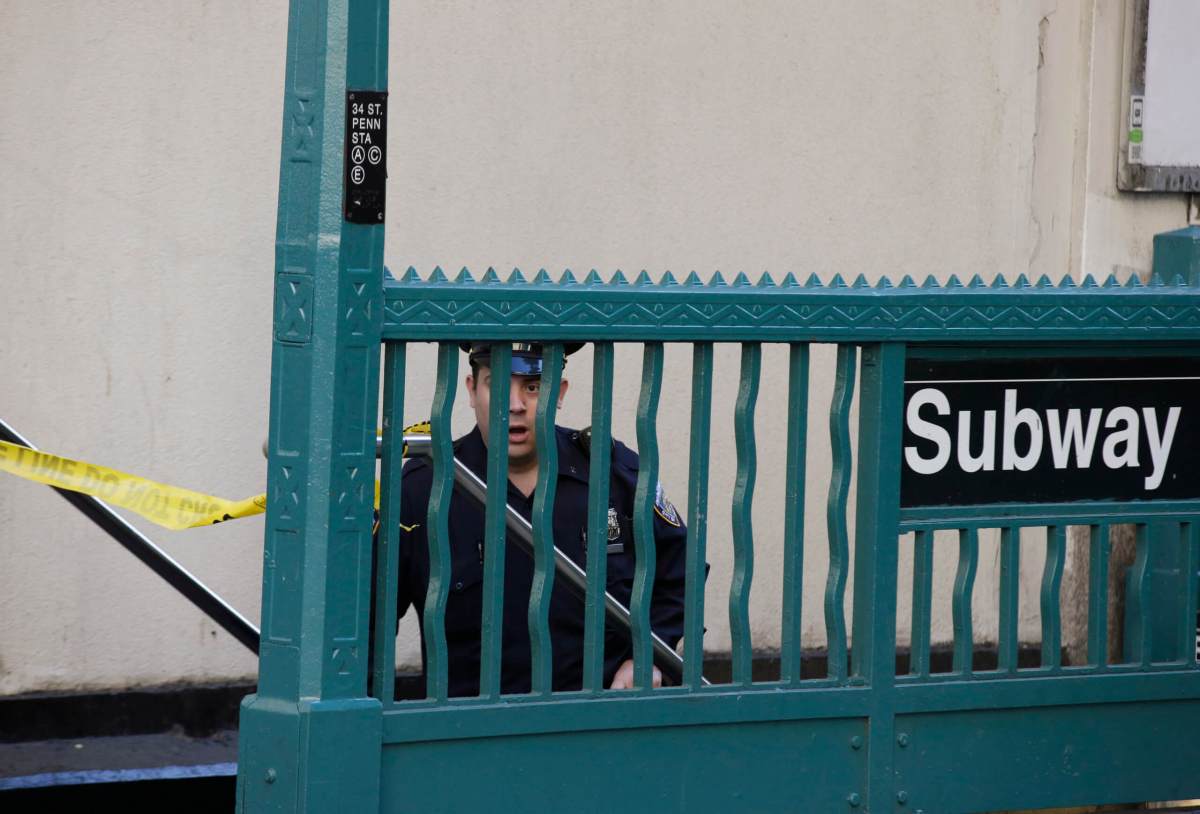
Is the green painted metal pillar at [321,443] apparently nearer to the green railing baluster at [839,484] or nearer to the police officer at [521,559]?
the police officer at [521,559]

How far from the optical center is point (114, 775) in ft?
18.3

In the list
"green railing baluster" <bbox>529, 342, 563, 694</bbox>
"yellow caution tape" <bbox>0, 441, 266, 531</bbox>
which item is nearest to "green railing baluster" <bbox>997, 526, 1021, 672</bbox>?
"green railing baluster" <bbox>529, 342, 563, 694</bbox>

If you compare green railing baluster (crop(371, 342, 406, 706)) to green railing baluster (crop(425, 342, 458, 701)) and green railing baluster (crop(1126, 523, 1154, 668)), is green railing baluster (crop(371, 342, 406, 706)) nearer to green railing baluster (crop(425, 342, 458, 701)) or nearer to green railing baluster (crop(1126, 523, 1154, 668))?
green railing baluster (crop(425, 342, 458, 701))

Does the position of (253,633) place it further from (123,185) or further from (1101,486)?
(1101,486)

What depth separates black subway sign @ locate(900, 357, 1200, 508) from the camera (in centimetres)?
397

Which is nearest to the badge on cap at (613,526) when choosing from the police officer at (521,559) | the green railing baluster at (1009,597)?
the police officer at (521,559)

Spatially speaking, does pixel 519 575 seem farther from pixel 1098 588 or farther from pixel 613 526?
pixel 1098 588

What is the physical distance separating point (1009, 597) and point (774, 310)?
870 mm

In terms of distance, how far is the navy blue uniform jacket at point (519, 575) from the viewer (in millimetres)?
4391

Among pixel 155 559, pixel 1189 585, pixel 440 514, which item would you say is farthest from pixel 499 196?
pixel 1189 585

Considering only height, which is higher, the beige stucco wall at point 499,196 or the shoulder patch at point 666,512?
the beige stucco wall at point 499,196

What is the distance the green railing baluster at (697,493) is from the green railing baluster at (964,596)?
612 millimetres

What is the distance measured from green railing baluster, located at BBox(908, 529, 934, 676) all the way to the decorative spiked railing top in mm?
447

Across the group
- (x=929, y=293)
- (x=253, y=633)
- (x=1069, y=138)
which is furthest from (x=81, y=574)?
(x=1069, y=138)
